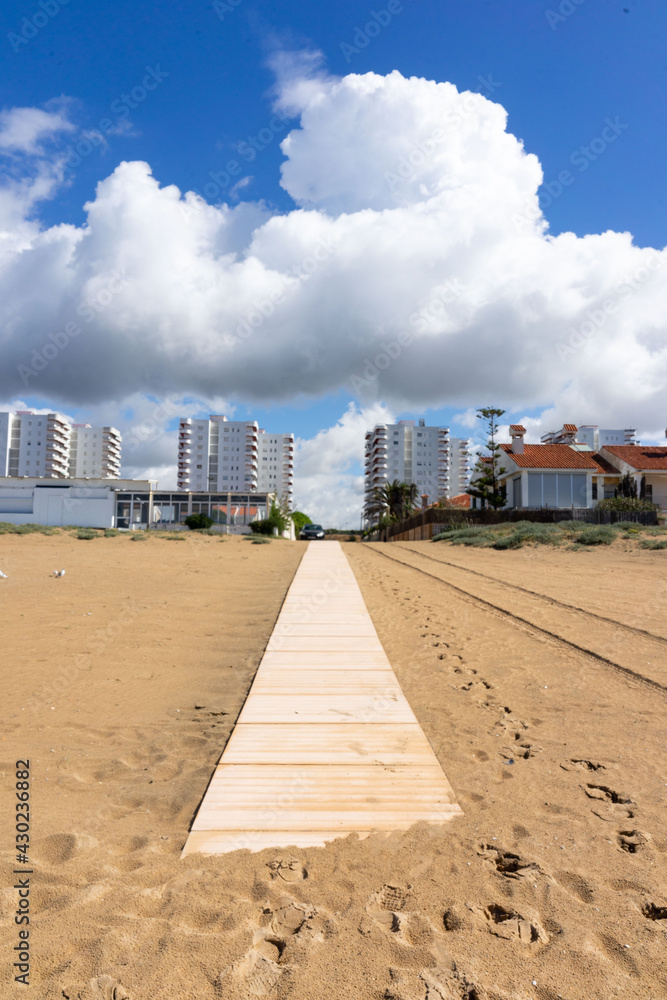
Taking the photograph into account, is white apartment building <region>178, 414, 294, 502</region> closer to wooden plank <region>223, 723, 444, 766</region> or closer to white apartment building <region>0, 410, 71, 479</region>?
white apartment building <region>0, 410, 71, 479</region>

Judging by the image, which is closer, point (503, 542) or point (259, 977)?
point (259, 977)

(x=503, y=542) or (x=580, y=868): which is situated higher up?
(x=503, y=542)

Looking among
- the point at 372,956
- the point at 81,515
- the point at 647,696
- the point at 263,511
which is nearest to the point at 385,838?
the point at 372,956

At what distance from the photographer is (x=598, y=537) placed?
19734 mm

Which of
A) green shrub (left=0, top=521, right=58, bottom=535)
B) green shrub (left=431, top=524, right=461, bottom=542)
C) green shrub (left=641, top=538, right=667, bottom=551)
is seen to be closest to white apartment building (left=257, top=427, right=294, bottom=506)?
green shrub (left=431, top=524, right=461, bottom=542)

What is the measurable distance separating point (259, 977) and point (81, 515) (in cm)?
5377

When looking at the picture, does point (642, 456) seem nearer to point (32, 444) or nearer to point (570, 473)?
point (570, 473)

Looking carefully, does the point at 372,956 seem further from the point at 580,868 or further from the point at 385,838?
Answer: the point at 580,868

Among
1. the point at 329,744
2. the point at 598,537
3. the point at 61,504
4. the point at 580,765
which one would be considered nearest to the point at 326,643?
the point at 329,744

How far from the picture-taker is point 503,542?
21703 mm

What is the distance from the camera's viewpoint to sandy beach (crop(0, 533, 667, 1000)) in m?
2.27

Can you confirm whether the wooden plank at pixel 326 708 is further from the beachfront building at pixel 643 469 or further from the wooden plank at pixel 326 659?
the beachfront building at pixel 643 469

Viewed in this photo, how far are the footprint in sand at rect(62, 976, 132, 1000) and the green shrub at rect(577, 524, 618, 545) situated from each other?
19.9 metres

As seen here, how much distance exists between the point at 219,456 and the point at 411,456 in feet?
142
